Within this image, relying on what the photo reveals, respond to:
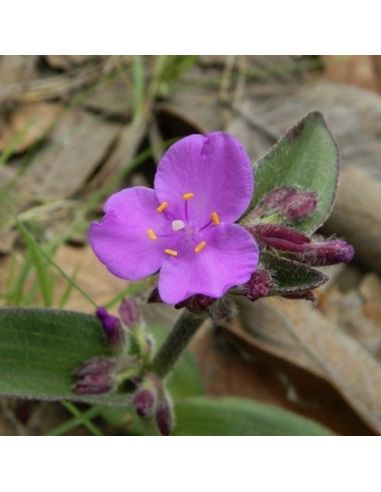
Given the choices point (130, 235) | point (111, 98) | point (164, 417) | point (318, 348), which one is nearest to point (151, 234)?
point (130, 235)

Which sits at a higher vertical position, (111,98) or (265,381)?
(111,98)

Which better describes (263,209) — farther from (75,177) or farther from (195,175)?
(75,177)

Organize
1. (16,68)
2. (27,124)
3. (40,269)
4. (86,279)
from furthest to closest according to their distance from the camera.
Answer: (16,68), (27,124), (86,279), (40,269)

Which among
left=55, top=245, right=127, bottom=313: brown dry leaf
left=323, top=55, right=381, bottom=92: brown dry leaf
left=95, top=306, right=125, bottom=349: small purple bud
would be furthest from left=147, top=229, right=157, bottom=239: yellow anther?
left=323, top=55, right=381, bottom=92: brown dry leaf

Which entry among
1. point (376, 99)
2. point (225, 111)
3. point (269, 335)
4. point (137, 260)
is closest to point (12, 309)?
point (137, 260)

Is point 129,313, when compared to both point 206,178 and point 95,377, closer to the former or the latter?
point 95,377
